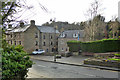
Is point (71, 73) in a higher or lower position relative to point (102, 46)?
lower

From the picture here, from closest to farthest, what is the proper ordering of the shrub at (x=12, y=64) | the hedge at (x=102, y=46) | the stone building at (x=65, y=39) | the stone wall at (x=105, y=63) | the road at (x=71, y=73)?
the shrub at (x=12, y=64)
the road at (x=71, y=73)
the stone wall at (x=105, y=63)
the hedge at (x=102, y=46)
the stone building at (x=65, y=39)

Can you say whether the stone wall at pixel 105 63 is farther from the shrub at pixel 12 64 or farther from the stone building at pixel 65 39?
the stone building at pixel 65 39

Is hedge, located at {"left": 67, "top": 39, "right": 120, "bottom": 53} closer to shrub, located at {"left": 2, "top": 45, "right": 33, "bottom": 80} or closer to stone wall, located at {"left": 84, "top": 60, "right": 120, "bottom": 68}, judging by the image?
stone wall, located at {"left": 84, "top": 60, "right": 120, "bottom": 68}

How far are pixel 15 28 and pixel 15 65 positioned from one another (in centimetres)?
164

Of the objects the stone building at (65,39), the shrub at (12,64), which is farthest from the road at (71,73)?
the stone building at (65,39)

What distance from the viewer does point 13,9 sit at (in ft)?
15.3

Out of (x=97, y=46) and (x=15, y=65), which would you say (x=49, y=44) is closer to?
(x=97, y=46)

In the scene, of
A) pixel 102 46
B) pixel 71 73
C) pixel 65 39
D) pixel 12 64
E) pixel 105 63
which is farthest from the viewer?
pixel 65 39

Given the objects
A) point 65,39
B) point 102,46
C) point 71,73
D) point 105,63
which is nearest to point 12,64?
point 71,73

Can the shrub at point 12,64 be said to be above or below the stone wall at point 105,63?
above

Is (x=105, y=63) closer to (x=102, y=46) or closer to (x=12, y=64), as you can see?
(x=102, y=46)

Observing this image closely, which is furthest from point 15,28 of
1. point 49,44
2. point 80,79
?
point 49,44

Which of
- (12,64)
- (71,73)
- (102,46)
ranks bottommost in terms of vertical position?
(71,73)

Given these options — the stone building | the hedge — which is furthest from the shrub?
the stone building
